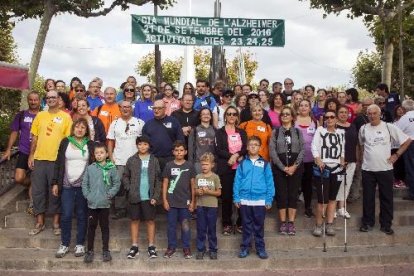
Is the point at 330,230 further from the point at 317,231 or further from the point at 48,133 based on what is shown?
the point at 48,133

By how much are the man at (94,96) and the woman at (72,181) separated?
197 cm

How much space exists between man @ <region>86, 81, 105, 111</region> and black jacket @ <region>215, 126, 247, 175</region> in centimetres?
273

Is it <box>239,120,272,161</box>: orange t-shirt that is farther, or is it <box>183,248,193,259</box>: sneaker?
<box>239,120,272,161</box>: orange t-shirt

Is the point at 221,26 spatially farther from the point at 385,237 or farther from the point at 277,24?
the point at 385,237

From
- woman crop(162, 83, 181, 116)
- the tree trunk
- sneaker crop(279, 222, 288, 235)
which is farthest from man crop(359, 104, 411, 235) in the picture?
the tree trunk

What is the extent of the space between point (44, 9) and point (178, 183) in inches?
471

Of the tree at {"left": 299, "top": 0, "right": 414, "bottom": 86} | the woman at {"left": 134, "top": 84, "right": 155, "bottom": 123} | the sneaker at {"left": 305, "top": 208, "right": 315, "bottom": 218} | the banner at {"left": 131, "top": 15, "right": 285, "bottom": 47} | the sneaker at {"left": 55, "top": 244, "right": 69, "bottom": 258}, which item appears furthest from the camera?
the tree at {"left": 299, "top": 0, "right": 414, "bottom": 86}

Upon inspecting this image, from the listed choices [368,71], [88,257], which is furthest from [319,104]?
[368,71]

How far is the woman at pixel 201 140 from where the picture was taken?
770cm

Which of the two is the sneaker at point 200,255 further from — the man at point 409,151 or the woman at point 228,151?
the man at point 409,151

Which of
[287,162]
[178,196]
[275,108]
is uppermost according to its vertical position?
[275,108]

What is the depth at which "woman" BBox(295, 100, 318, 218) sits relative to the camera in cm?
816

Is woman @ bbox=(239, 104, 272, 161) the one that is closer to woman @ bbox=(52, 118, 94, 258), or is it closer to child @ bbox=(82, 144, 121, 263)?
child @ bbox=(82, 144, 121, 263)

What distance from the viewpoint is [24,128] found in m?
8.20
